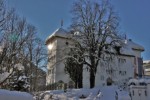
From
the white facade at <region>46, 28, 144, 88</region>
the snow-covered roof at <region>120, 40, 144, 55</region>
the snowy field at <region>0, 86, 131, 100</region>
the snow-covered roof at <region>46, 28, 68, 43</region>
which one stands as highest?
the snow-covered roof at <region>46, 28, 68, 43</region>

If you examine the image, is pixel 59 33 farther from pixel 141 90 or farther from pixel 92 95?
pixel 92 95

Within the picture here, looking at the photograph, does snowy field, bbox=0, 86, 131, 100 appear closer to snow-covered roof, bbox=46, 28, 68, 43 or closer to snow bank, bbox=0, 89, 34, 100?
snow bank, bbox=0, 89, 34, 100

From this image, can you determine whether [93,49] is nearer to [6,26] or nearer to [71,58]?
[71,58]

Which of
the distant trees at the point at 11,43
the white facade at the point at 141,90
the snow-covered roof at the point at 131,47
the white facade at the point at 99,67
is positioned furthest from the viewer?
the snow-covered roof at the point at 131,47

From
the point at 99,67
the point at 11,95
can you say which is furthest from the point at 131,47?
the point at 11,95

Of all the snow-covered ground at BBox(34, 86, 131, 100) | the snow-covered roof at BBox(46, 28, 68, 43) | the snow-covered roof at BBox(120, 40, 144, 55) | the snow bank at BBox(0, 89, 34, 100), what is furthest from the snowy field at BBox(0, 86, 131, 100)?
the snow-covered roof at BBox(120, 40, 144, 55)

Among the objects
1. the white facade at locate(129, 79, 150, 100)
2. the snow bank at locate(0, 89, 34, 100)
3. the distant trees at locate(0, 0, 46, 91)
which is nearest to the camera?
the snow bank at locate(0, 89, 34, 100)

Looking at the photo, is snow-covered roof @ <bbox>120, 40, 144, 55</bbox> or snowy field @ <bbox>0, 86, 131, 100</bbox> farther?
snow-covered roof @ <bbox>120, 40, 144, 55</bbox>

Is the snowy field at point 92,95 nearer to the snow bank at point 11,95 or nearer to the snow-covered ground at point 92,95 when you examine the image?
the snow-covered ground at point 92,95

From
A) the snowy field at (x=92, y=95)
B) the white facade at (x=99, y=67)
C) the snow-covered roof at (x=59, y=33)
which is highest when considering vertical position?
the snow-covered roof at (x=59, y=33)

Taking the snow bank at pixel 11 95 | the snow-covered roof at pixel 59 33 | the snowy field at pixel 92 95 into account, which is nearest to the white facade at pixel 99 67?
the snow-covered roof at pixel 59 33

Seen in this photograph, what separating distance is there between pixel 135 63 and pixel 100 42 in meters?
23.6

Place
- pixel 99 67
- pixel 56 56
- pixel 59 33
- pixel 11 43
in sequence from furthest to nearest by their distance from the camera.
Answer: pixel 59 33 → pixel 99 67 → pixel 56 56 → pixel 11 43

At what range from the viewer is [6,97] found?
7.70 meters
